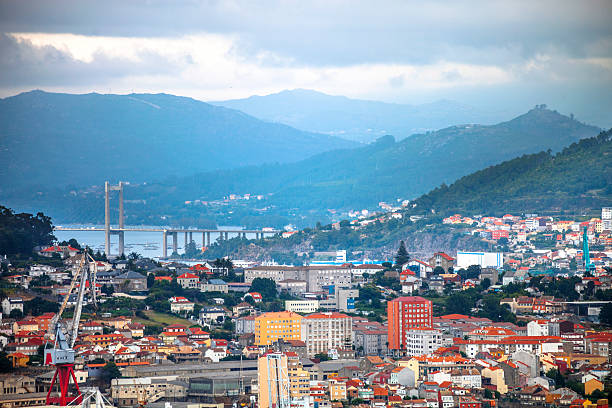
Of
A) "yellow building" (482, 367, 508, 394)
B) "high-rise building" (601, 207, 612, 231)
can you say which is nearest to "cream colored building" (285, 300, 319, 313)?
"yellow building" (482, 367, 508, 394)

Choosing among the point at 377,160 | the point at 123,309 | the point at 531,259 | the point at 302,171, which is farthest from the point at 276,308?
the point at 302,171

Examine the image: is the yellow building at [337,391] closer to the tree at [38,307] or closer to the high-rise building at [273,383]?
the high-rise building at [273,383]

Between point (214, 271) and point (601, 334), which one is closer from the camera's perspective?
point (601, 334)

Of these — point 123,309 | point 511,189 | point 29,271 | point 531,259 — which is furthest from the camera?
point 511,189

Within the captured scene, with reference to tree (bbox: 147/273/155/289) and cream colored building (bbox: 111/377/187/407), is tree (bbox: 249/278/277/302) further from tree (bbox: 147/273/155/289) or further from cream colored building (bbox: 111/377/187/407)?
cream colored building (bbox: 111/377/187/407)

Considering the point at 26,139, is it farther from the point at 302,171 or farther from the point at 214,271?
the point at 214,271

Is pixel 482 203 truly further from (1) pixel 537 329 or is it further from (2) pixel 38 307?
(2) pixel 38 307
